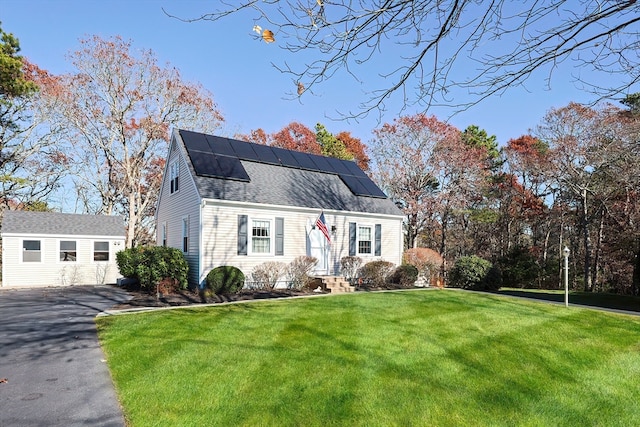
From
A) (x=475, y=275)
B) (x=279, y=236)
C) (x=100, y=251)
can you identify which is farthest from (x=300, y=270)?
(x=100, y=251)

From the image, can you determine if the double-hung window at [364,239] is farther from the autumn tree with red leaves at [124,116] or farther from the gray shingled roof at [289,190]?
the autumn tree with red leaves at [124,116]

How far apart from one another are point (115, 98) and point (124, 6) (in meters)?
17.6

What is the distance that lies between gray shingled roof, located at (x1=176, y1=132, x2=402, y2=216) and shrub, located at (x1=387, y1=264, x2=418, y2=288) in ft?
9.63

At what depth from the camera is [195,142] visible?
52.0 feet

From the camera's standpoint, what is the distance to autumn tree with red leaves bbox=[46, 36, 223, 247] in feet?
73.8

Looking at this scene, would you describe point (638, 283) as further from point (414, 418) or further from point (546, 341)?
point (414, 418)

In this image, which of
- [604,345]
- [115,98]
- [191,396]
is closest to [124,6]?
[191,396]

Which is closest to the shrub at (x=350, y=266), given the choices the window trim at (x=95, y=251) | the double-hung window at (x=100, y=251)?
the window trim at (x=95, y=251)

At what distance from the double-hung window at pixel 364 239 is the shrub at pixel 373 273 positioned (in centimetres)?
99

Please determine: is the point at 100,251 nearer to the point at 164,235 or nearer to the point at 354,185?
the point at 164,235

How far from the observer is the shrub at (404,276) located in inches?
667

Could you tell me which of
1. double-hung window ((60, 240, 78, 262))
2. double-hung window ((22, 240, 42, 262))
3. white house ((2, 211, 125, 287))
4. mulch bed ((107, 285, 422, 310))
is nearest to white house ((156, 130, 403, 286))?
mulch bed ((107, 285, 422, 310))

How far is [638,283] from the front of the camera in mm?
13203

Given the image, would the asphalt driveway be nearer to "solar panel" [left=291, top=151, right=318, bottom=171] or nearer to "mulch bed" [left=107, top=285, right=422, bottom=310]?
"mulch bed" [left=107, top=285, right=422, bottom=310]
